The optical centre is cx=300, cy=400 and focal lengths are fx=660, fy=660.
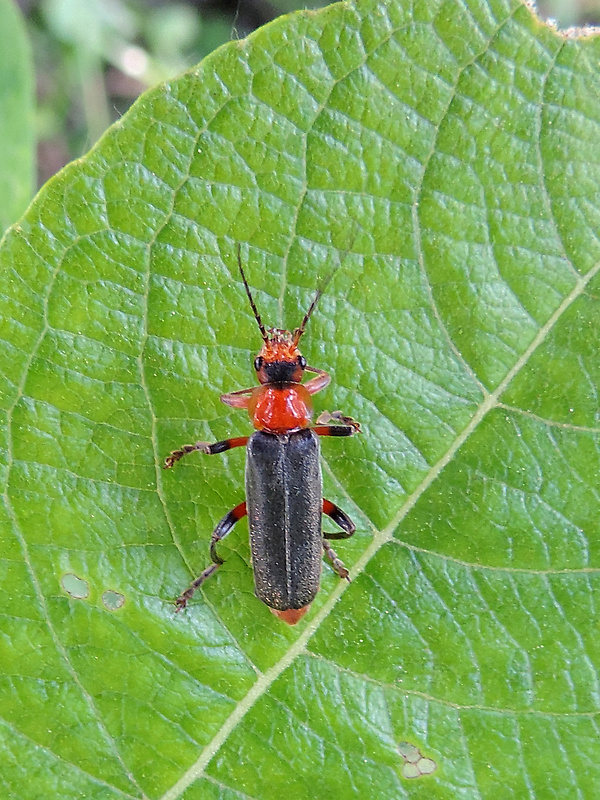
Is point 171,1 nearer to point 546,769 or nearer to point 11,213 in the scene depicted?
point 11,213

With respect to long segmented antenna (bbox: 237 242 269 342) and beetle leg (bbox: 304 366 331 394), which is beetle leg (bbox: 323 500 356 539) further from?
long segmented antenna (bbox: 237 242 269 342)

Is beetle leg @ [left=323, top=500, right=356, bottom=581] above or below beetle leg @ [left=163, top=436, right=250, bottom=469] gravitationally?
below

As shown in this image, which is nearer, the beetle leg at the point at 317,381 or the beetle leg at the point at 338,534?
the beetle leg at the point at 338,534

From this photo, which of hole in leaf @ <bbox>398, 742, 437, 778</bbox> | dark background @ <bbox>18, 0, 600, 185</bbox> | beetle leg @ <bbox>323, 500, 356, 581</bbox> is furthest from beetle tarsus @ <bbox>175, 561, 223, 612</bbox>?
dark background @ <bbox>18, 0, 600, 185</bbox>

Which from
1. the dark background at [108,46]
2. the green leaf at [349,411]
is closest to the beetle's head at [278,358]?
the green leaf at [349,411]

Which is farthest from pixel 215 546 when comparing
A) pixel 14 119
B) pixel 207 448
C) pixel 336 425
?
pixel 14 119

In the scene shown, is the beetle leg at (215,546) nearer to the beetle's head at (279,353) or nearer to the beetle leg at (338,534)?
the beetle leg at (338,534)
